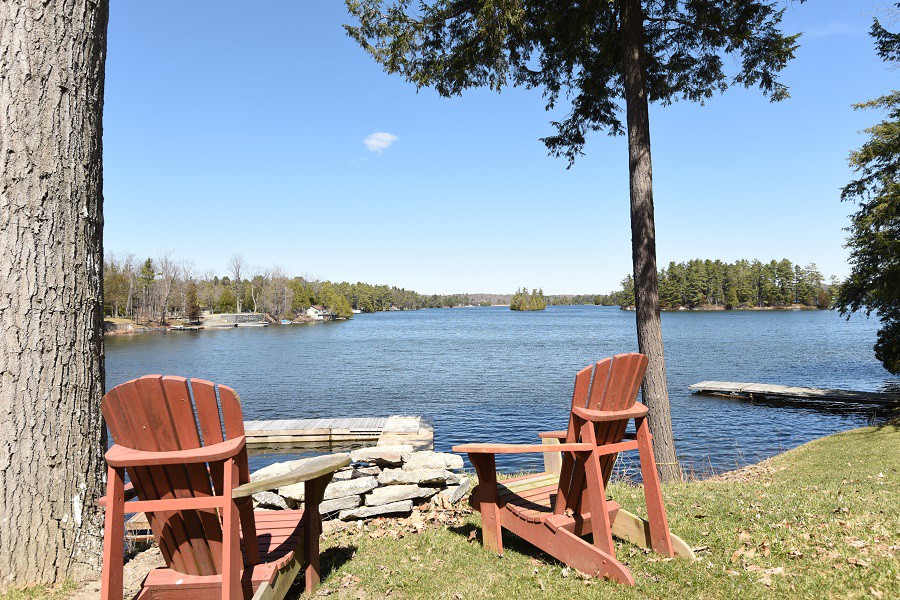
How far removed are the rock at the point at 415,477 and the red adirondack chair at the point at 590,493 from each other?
4.88ft

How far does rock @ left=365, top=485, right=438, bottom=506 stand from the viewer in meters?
4.94

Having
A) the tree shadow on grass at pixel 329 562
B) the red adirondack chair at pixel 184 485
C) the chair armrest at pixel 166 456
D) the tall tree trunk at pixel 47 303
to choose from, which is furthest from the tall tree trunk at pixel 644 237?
the tall tree trunk at pixel 47 303

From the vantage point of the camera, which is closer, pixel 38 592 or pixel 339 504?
pixel 38 592

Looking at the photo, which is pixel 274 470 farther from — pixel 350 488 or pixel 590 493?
pixel 590 493

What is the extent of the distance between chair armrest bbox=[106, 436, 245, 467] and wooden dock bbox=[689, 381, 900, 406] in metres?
22.6

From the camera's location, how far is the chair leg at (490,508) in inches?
143

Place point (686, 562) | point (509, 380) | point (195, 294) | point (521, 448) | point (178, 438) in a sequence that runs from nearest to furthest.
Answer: point (178, 438) → point (686, 562) → point (521, 448) → point (509, 380) → point (195, 294)

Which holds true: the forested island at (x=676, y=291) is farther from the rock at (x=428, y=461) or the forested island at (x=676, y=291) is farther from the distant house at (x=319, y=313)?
the rock at (x=428, y=461)

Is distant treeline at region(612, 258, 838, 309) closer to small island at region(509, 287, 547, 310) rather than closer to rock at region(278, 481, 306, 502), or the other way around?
small island at region(509, 287, 547, 310)

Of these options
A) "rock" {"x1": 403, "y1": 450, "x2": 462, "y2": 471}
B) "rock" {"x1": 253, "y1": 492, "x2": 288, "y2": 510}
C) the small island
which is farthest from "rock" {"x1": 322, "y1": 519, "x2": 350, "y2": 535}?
the small island

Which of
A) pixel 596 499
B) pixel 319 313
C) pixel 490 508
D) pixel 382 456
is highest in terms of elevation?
pixel 596 499

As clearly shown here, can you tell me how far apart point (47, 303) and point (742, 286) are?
126920 mm

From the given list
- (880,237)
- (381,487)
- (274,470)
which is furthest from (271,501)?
(880,237)

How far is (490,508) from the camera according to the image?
12.2ft
